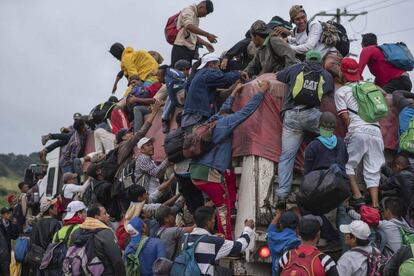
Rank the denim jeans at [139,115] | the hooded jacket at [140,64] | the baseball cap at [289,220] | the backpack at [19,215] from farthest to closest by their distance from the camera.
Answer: the backpack at [19,215] → the hooded jacket at [140,64] → the denim jeans at [139,115] → the baseball cap at [289,220]

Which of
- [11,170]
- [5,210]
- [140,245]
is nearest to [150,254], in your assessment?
[140,245]

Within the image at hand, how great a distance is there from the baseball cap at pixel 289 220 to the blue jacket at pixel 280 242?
4 centimetres

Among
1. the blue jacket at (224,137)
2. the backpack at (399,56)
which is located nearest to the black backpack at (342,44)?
the backpack at (399,56)

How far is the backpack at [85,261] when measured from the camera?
8.67 meters

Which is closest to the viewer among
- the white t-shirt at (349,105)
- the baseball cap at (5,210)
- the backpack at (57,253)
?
the white t-shirt at (349,105)

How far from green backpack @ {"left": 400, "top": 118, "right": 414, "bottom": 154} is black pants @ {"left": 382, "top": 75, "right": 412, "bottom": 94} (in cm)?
165

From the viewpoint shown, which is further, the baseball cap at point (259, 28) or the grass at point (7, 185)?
A: the grass at point (7, 185)

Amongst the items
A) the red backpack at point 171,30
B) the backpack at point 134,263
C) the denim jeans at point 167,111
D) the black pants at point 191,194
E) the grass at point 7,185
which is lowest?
the grass at point 7,185

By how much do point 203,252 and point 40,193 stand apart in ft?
31.6

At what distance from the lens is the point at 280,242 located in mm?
8008

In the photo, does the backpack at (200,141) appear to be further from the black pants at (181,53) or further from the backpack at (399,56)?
the black pants at (181,53)

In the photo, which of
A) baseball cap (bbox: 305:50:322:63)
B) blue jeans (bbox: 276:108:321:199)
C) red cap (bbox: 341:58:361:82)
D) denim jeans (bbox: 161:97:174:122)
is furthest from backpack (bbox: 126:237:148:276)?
red cap (bbox: 341:58:361:82)

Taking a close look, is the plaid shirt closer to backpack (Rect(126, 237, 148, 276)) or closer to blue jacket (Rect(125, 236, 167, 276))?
backpack (Rect(126, 237, 148, 276))

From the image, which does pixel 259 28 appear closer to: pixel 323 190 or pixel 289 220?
pixel 323 190
